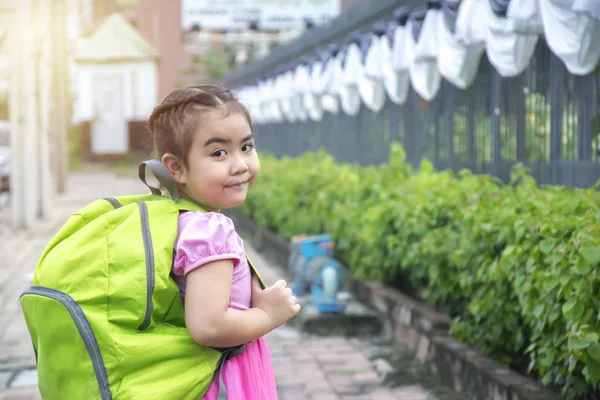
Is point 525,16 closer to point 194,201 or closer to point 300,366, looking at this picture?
point 300,366

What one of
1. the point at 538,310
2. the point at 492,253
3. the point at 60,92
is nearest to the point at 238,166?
the point at 538,310

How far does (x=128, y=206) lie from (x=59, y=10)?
21.6 metres

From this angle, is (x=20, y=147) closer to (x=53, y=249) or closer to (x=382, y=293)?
(x=382, y=293)

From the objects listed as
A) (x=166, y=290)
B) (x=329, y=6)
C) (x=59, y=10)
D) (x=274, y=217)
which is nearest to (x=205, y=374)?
(x=166, y=290)

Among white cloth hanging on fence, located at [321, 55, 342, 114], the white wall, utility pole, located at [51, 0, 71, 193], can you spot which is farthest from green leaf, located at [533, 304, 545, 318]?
the white wall

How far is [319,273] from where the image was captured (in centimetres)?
697

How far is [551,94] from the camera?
610 centimetres

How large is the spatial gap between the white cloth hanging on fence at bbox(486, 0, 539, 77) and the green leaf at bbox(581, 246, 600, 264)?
295cm

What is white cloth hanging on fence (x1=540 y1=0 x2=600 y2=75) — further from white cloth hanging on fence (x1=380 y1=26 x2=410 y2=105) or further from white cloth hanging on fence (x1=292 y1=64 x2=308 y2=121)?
white cloth hanging on fence (x1=292 y1=64 x2=308 y2=121)

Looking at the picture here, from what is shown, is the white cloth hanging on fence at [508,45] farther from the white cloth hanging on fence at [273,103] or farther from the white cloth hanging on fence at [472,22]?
the white cloth hanging on fence at [273,103]

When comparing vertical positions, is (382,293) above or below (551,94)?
below

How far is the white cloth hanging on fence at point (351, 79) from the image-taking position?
1009cm

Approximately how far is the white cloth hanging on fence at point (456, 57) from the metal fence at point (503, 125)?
0.65 feet

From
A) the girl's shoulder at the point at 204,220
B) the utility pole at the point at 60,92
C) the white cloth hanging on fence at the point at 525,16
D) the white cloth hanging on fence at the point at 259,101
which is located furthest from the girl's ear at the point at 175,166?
the utility pole at the point at 60,92
